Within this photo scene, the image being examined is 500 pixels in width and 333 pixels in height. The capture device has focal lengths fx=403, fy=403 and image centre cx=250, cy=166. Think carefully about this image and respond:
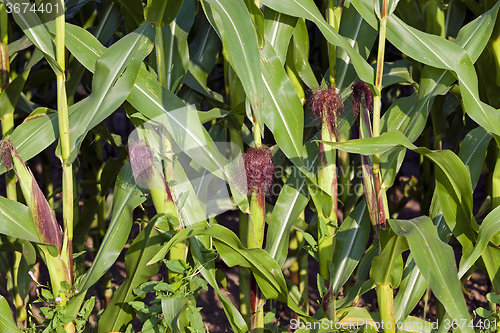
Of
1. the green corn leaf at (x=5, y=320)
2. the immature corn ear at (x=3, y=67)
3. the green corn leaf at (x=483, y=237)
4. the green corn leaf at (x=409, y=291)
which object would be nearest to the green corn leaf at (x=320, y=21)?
the green corn leaf at (x=483, y=237)

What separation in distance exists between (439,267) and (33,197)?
0.95 m

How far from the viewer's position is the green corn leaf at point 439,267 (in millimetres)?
823

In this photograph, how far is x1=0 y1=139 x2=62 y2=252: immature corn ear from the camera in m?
0.96

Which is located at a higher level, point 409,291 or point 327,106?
point 327,106

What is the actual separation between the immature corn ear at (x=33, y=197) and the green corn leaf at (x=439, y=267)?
0.83 metres

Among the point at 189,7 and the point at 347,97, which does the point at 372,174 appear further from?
the point at 189,7

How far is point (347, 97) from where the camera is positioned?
1.24 meters

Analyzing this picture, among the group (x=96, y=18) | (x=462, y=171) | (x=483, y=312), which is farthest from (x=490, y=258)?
(x=96, y=18)

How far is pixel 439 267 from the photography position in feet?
2.81

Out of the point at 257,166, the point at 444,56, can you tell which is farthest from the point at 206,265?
the point at 444,56

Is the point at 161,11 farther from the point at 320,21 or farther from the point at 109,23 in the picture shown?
the point at 109,23

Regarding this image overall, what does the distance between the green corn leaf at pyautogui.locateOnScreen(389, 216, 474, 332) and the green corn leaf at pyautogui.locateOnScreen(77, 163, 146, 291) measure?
701mm

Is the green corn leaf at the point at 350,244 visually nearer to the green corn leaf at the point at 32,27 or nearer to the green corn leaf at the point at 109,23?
the green corn leaf at the point at 32,27

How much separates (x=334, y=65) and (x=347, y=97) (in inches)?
5.6
